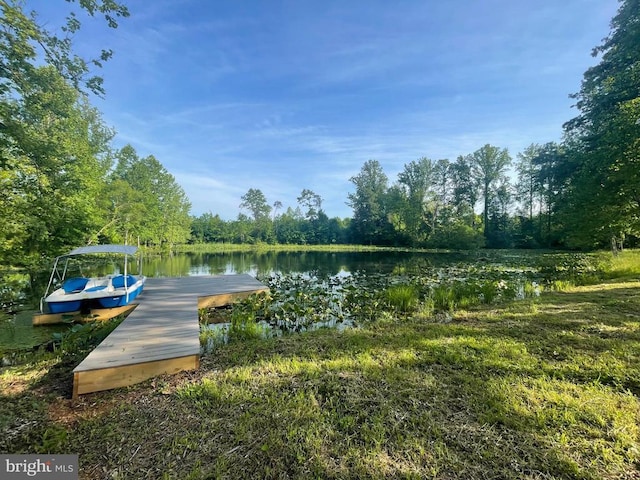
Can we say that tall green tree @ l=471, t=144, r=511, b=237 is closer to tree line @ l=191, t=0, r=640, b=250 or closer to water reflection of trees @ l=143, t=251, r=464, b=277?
tree line @ l=191, t=0, r=640, b=250

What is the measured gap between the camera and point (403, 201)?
1483 inches

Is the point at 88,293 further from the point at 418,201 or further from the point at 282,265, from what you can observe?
the point at 418,201

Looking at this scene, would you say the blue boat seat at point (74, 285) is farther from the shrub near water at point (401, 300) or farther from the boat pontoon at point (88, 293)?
the shrub near water at point (401, 300)

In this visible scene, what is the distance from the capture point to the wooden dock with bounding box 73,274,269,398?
9.23 ft

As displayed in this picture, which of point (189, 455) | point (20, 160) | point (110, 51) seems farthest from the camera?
point (20, 160)

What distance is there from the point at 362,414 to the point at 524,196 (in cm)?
4156

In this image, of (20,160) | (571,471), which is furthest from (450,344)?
(20,160)

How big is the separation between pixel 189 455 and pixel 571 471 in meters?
2.49

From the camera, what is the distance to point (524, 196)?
34125 mm

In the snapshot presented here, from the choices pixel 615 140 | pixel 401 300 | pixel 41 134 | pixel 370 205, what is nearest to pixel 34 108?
pixel 41 134

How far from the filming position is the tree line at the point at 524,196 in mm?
8664

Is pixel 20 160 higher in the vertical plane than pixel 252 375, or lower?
higher

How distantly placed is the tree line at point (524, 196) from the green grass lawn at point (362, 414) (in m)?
8.44

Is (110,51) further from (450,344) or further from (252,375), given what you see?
(450,344)
